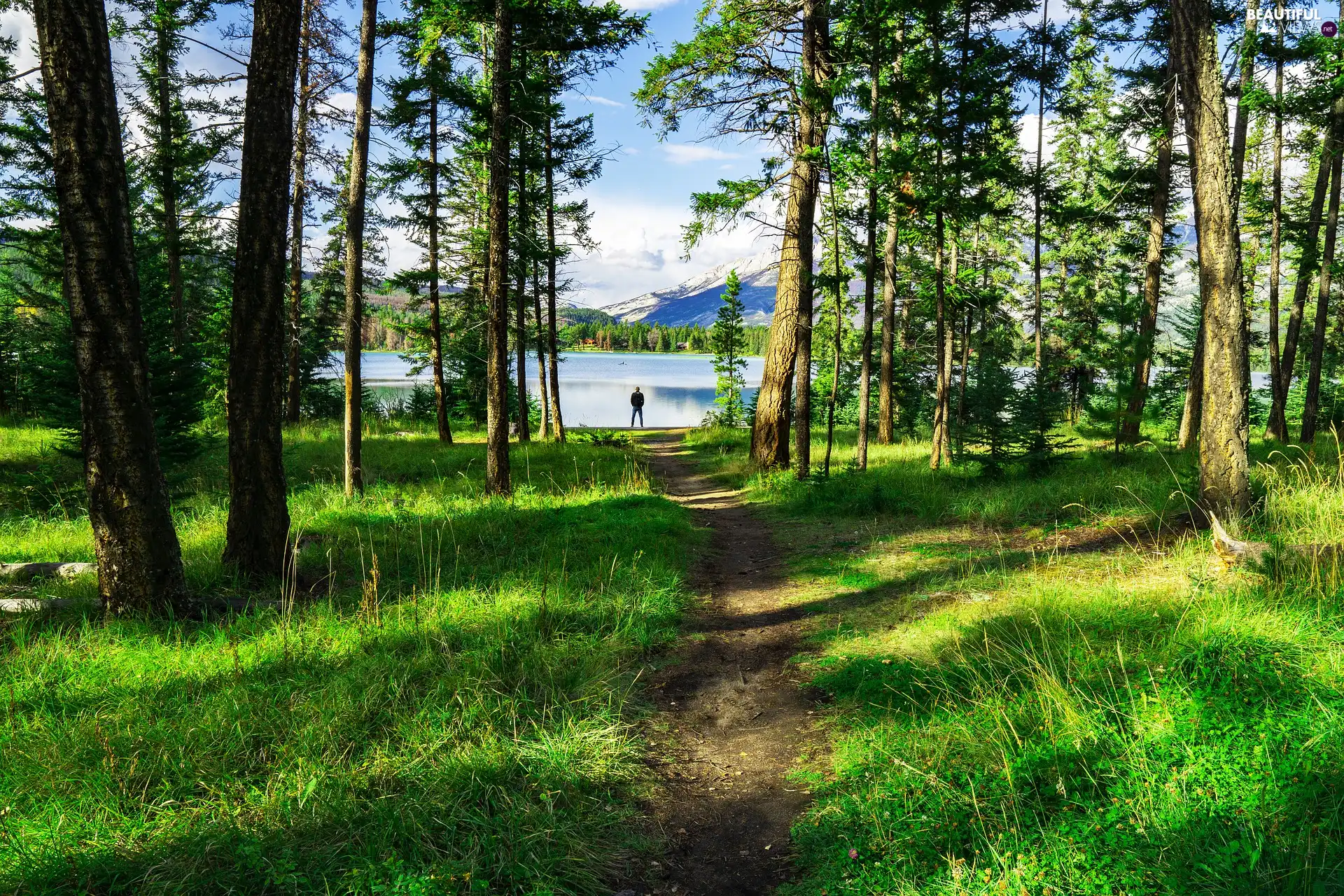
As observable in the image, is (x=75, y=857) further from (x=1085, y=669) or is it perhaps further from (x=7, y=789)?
(x=1085, y=669)

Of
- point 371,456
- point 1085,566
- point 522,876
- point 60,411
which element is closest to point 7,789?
point 522,876

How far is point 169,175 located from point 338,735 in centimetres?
2300

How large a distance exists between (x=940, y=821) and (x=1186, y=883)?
904 mm

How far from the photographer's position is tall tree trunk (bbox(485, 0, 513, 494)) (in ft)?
35.2

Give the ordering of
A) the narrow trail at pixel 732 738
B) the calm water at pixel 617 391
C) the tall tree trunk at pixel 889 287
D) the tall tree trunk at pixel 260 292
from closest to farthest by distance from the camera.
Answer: the narrow trail at pixel 732 738, the tall tree trunk at pixel 260 292, the tall tree trunk at pixel 889 287, the calm water at pixel 617 391

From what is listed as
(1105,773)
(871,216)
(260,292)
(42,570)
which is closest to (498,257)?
(260,292)

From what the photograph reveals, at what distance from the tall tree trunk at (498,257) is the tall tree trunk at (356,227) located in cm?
198

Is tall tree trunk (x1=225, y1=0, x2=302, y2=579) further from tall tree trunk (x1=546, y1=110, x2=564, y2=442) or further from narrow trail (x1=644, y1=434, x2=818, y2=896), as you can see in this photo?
tall tree trunk (x1=546, y1=110, x2=564, y2=442)

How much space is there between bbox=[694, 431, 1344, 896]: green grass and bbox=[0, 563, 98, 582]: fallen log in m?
6.76

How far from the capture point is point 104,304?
187 inches

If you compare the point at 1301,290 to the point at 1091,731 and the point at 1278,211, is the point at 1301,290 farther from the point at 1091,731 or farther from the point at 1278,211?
the point at 1091,731

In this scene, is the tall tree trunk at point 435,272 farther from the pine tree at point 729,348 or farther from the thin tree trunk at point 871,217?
the pine tree at point 729,348

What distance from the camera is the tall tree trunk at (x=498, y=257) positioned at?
10.7m

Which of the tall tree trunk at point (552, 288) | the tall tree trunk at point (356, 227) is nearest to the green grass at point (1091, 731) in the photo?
the tall tree trunk at point (356, 227)
